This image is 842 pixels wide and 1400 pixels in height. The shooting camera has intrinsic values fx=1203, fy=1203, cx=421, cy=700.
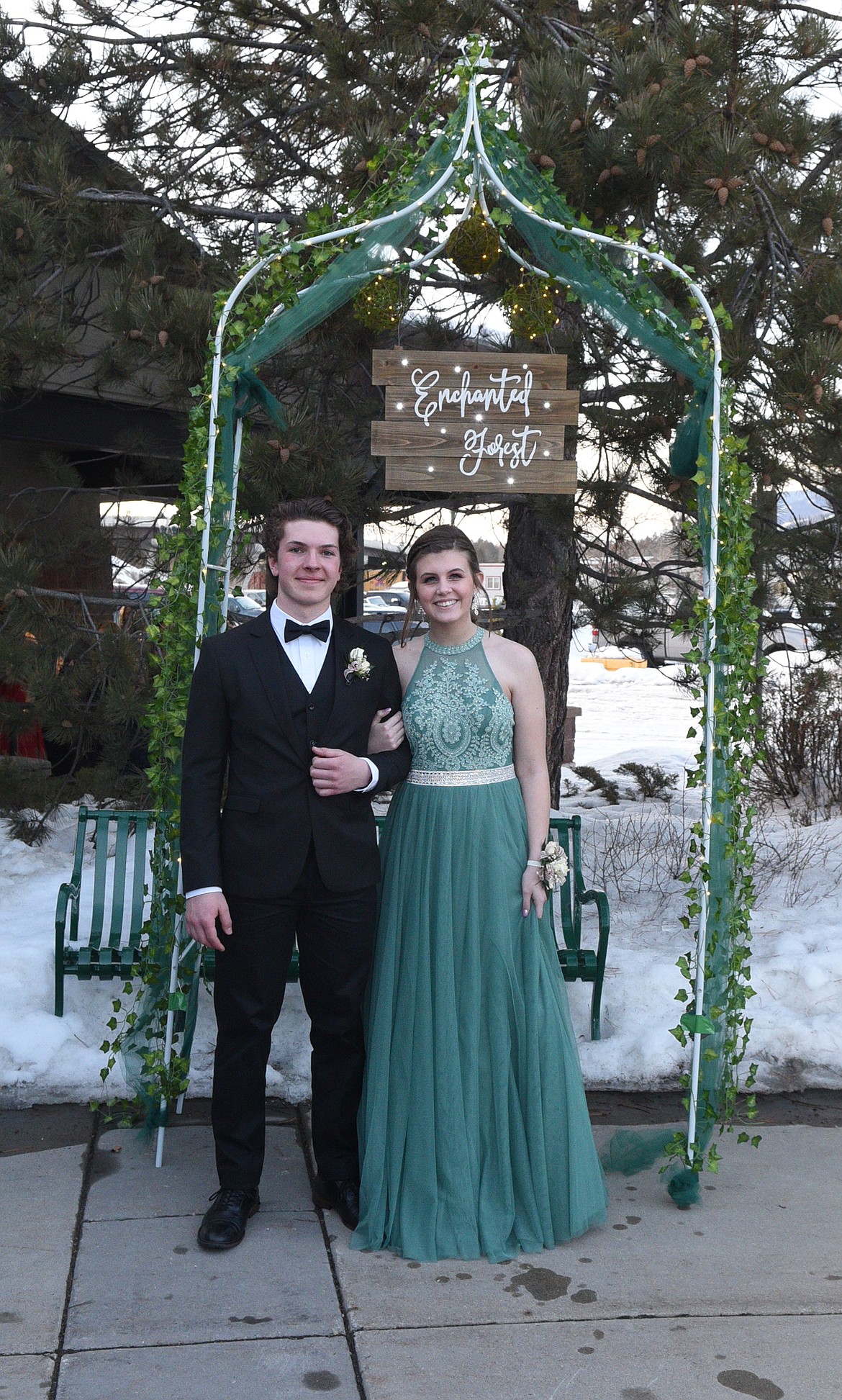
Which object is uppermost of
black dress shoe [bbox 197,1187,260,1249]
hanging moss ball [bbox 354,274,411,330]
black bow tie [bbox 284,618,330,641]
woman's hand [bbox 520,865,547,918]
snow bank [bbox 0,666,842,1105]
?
hanging moss ball [bbox 354,274,411,330]

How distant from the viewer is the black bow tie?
10.4 feet

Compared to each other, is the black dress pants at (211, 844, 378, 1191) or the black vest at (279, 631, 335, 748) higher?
the black vest at (279, 631, 335, 748)

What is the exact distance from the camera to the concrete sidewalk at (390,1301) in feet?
8.55

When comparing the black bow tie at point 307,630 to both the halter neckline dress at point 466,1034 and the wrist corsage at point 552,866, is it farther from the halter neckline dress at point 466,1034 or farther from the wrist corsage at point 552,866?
the wrist corsage at point 552,866

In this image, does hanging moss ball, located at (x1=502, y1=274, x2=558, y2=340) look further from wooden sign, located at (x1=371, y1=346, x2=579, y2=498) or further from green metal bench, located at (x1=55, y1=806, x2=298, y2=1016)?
green metal bench, located at (x1=55, y1=806, x2=298, y2=1016)

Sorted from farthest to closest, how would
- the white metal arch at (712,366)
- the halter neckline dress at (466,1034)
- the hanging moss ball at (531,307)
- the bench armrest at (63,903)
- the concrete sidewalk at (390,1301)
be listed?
the bench armrest at (63,903) < the hanging moss ball at (531,307) < the white metal arch at (712,366) < the halter neckline dress at (466,1034) < the concrete sidewalk at (390,1301)

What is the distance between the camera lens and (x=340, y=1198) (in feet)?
10.9

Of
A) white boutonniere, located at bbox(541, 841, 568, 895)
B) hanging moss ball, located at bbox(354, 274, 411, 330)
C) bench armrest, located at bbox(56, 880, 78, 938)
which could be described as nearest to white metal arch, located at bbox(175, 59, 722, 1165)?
hanging moss ball, located at bbox(354, 274, 411, 330)

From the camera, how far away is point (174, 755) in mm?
3639

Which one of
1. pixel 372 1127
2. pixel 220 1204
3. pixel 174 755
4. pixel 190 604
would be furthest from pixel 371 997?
pixel 190 604

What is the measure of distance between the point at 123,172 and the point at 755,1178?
525 cm

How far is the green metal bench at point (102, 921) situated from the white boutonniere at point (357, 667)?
128 centimetres

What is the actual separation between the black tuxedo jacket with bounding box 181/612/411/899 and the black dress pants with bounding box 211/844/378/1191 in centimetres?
7

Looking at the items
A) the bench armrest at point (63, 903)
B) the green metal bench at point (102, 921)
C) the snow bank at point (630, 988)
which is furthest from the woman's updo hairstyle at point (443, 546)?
the snow bank at point (630, 988)
